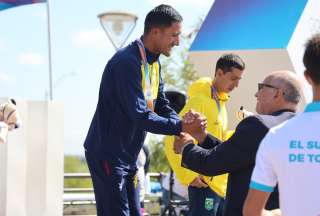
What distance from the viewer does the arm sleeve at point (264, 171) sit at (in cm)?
276

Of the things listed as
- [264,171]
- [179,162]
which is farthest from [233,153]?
[179,162]

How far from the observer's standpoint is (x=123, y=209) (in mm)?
4648

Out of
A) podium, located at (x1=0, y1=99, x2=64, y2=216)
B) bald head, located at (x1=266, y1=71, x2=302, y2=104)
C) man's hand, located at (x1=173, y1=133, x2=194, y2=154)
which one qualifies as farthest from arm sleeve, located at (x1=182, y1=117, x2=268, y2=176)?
podium, located at (x1=0, y1=99, x2=64, y2=216)

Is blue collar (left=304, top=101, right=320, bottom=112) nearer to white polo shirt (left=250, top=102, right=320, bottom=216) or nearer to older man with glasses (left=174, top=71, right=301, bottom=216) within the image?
white polo shirt (left=250, top=102, right=320, bottom=216)

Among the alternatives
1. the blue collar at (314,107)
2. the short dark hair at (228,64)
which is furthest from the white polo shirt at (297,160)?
the short dark hair at (228,64)

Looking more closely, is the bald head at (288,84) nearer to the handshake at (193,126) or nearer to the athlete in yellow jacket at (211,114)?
the handshake at (193,126)

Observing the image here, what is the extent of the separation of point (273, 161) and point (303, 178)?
14 centimetres

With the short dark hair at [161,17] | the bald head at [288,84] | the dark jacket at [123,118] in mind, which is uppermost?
the short dark hair at [161,17]

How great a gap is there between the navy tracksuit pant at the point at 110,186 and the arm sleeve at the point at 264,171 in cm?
191

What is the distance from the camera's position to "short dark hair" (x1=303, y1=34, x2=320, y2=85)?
276 centimetres

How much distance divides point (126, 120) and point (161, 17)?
0.79 meters

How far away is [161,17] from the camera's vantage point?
15.7 ft

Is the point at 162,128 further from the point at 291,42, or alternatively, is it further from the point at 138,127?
the point at 291,42

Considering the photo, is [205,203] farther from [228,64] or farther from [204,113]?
[228,64]
